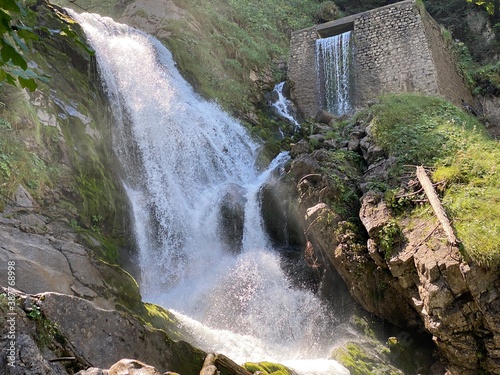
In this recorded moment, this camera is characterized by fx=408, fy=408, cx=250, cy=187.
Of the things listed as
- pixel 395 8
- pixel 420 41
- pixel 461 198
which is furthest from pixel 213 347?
pixel 395 8

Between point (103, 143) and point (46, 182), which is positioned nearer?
point (46, 182)

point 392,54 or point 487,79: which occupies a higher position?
point 392,54

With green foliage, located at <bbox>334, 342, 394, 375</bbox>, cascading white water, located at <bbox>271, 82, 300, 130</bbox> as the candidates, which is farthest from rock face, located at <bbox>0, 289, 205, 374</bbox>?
cascading white water, located at <bbox>271, 82, 300, 130</bbox>

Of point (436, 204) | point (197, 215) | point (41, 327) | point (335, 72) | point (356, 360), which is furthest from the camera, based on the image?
point (335, 72)

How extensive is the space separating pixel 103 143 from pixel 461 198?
7.23 meters

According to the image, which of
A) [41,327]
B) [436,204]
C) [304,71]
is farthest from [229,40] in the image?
[41,327]

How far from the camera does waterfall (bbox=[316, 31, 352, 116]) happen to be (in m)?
14.4

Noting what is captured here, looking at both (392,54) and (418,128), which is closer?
(418,128)

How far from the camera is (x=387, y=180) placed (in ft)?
25.4

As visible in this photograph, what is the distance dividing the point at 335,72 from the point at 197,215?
8149 mm

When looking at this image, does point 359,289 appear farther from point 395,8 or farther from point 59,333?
point 395,8

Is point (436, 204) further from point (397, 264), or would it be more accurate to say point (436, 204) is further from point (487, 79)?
point (487, 79)

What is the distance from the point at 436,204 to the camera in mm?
6453

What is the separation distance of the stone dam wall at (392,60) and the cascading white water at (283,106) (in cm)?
41
